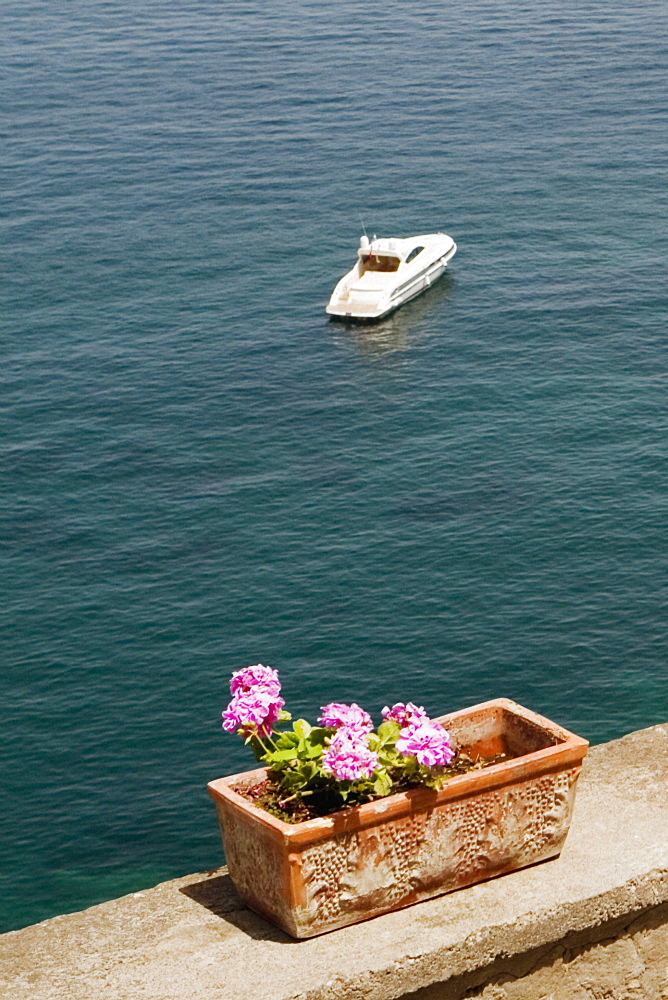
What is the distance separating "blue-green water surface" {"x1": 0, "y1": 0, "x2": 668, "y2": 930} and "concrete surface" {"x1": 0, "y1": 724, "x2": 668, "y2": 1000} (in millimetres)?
23530

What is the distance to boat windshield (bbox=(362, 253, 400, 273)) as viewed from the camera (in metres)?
72.3

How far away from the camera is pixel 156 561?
47.8 metres

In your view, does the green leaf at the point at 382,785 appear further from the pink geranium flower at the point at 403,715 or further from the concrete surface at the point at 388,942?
the concrete surface at the point at 388,942

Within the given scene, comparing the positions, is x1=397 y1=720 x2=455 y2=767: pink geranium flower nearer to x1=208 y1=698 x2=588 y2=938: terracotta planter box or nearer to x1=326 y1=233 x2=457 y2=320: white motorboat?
x1=208 y1=698 x2=588 y2=938: terracotta planter box

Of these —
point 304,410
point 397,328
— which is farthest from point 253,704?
point 397,328

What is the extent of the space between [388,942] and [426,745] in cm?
117

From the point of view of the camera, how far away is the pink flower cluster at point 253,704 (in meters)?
9.26

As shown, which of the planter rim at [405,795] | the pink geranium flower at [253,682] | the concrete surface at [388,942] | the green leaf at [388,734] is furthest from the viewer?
the pink geranium flower at [253,682]

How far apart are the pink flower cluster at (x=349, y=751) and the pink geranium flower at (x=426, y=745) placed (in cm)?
20

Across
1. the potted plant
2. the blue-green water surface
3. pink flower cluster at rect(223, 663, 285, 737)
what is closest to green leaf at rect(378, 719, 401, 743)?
the potted plant

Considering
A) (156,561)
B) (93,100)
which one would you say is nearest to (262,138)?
(93,100)

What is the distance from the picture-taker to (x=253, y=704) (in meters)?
9.29

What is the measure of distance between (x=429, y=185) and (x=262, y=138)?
47.5 ft

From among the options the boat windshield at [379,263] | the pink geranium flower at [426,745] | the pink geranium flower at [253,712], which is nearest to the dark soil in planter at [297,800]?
the pink geranium flower at [426,745]
